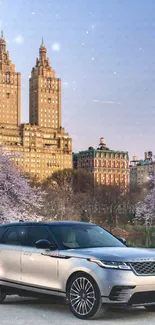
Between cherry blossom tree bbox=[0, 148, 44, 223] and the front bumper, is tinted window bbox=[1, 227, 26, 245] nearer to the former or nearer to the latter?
the front bumper

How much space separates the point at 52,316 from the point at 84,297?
74cm

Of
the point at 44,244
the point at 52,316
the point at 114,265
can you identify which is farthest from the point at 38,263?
the point at 114,265

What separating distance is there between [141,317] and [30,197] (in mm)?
23746

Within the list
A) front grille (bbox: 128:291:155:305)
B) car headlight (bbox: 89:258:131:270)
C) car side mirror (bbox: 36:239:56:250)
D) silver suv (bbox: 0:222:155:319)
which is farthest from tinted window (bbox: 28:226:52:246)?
front grille (bbox: 128:291:155:305)

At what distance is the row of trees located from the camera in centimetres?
3303

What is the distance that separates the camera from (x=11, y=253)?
12.0 metres

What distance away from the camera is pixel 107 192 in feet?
362

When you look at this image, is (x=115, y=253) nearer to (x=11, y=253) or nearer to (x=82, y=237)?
(x=82, y=237)

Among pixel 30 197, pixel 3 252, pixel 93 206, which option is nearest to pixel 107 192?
pixel 93 206

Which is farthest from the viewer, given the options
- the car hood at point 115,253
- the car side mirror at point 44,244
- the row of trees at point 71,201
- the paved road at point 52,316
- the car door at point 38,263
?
the row of trees at point 71,201

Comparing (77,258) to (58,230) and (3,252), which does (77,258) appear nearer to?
(58,230)

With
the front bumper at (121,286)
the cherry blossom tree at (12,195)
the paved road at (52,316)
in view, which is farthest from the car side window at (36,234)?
the cherry blossom tree at (12,195)

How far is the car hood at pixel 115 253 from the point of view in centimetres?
1012

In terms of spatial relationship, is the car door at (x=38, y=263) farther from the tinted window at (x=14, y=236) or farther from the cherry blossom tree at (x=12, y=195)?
the cherry blossom tree at (x=12, y=195)
